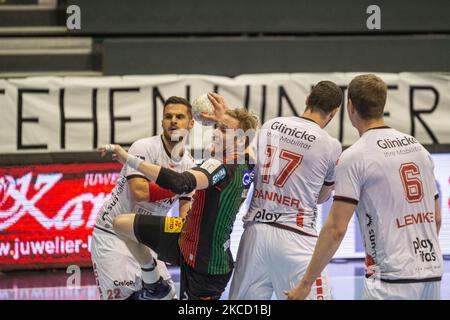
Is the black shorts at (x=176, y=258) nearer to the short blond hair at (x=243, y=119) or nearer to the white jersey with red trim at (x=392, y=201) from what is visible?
the short blond hair at (x=243, y=119)

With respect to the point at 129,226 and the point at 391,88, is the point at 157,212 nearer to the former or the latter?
the point at 129,226

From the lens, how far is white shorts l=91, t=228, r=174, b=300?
632 cm

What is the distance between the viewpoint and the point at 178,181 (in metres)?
5.10

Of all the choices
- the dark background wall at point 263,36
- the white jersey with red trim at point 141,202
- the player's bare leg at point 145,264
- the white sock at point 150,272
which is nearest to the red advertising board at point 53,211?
the dark background wall at point 263,36

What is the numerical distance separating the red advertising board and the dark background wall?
1.95 metres

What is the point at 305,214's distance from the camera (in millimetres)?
5488

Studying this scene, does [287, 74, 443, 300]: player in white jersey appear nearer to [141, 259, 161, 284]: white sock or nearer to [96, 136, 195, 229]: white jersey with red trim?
[141, 259, 161, 284]: white sock

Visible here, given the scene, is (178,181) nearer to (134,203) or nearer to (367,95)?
(367,95)

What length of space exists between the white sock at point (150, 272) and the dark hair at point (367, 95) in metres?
2.17

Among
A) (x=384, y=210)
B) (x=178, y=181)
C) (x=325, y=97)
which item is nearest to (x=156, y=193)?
(x=178, y=181)

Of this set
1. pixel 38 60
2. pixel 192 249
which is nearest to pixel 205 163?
pixel 192 249

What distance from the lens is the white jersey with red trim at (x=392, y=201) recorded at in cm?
456

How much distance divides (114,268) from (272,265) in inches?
59.9

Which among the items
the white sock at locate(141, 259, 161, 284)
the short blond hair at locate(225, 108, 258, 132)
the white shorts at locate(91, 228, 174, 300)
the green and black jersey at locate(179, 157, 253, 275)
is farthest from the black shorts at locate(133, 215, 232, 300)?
the short blond hair at locate(225, 108, 258, 132)
